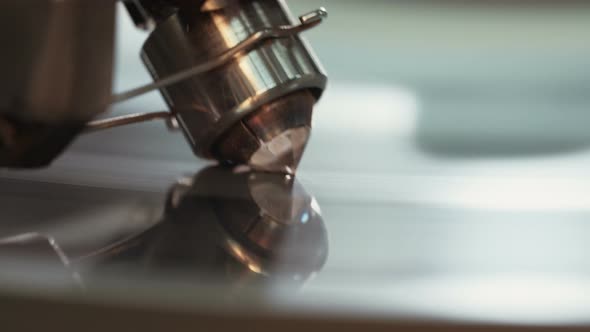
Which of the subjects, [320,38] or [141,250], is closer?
[141,250]

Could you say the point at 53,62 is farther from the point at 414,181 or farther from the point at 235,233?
the point at 414,181

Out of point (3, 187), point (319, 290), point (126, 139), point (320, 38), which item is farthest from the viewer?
point (320, 38)

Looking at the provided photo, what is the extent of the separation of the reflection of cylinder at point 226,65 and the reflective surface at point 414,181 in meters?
0.04

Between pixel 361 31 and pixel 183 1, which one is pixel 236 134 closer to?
pixel 183 1

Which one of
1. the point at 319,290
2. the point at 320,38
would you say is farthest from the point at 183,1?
the point at 320,38

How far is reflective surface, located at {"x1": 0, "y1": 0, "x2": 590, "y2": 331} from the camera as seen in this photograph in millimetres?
255

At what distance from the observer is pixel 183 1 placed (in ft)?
1.26

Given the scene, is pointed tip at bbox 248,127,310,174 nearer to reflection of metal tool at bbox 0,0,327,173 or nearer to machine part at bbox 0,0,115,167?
reflection of metal tool at bbox 0,0,327,173

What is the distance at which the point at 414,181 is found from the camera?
1.44 feet

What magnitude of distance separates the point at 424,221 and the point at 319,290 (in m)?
0.11

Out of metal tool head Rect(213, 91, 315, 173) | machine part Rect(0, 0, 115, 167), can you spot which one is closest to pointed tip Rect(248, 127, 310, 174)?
metal tool head Rect(213, 91, 315, 173)

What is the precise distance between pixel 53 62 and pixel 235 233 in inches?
Result: 4.0

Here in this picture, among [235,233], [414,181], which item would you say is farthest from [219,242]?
[414,181]

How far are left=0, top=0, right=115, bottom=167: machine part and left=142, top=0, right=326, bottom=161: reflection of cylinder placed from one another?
0.08m
